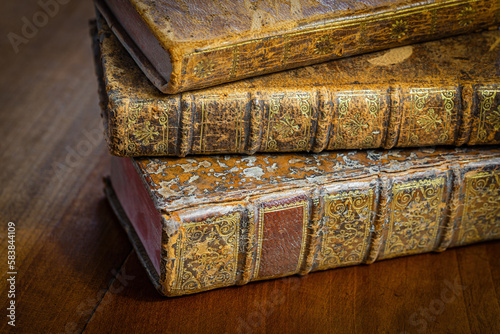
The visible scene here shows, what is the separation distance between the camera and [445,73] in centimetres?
107

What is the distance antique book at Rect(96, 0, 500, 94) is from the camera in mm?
932

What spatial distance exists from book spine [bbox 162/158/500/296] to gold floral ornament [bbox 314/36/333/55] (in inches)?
9.2

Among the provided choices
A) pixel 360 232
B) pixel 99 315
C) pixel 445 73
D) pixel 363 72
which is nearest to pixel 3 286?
pixel 99 315

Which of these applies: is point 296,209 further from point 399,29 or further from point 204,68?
point 399,29

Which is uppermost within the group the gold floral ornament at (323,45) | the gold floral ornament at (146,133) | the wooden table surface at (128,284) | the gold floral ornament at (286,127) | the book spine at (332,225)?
the gold floral ornament at (323,45)

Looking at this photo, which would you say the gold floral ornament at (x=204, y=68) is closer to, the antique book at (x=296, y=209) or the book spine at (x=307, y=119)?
the book spine at (x=307, y=119)

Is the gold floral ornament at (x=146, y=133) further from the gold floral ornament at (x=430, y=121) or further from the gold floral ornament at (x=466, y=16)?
the gold floral ornament at (x=466, y=16)

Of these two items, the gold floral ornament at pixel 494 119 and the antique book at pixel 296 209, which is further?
the gold floral ornament at pixel 494 119

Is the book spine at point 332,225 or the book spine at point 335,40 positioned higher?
the book spine at point 335,40

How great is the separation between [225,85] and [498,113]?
1.62 feet

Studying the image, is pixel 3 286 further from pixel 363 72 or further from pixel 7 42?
pixel 7 42

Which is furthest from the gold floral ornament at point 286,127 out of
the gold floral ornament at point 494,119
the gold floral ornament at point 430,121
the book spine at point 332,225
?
the gold floral ornament at point 494,119

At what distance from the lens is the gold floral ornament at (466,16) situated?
3.66ft

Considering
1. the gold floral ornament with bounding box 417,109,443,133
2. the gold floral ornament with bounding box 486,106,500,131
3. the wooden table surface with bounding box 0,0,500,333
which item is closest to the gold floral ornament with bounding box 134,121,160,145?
the wooden table surface with bounding box 0,0,500,333
